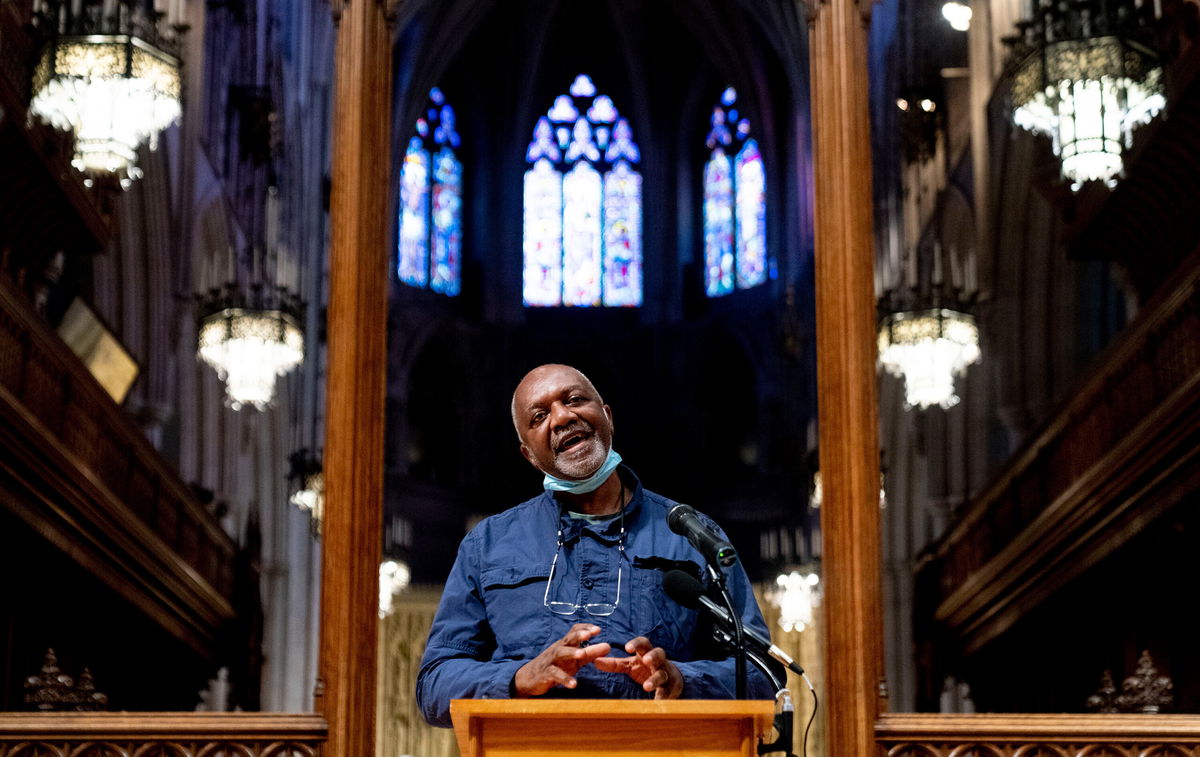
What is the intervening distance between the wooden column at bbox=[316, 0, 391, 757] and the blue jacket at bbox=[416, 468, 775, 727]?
0.63 m

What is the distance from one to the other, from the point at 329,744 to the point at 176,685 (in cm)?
174

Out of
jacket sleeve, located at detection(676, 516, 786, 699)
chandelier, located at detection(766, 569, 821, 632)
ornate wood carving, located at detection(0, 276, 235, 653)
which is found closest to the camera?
jacket sleeve, located at detection(676, 516, 786, 699)

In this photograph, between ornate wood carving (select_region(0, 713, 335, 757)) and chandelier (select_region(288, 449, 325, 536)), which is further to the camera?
chandelier (select_region(288, 449, 325, 536))

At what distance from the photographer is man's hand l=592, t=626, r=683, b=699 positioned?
2.66m

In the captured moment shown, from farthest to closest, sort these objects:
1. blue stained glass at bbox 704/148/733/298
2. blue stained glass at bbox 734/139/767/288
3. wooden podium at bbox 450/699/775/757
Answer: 1. blue stained glass at bbox 704/148/733/298
2. blue stained glass at bbox 734/139/767/288
3. wooden podium at bbox 450/699/775/757

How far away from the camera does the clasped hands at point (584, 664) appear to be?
8.69 feet

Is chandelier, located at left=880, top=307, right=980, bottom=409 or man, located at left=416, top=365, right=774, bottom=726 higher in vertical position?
chandelier, located at left=880, top=307, right=980, bottom=409

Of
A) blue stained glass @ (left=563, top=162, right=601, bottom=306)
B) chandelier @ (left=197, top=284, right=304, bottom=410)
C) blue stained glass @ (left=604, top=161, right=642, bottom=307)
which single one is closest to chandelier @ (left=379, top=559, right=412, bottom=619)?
blue stained glass @ (left=563, top=162, right=601, bottom=306)

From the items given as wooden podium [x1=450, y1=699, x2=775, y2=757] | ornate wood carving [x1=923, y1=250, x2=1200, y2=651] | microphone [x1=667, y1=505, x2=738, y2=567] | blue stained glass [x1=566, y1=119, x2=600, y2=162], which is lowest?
wooden podium [x1=450, y1=699, x2=775, y2=757]

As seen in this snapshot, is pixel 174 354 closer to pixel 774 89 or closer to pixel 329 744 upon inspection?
pixel 329 744

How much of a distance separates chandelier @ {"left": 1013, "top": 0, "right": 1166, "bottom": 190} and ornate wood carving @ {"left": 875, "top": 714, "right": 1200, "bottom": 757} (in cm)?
332

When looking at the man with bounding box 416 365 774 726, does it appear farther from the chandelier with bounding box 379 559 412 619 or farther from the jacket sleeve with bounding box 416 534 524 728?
the chandelier with bounding box 379 559 412 619

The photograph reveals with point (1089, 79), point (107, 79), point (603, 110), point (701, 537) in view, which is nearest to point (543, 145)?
point (603, 110)

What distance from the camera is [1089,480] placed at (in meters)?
7.30
